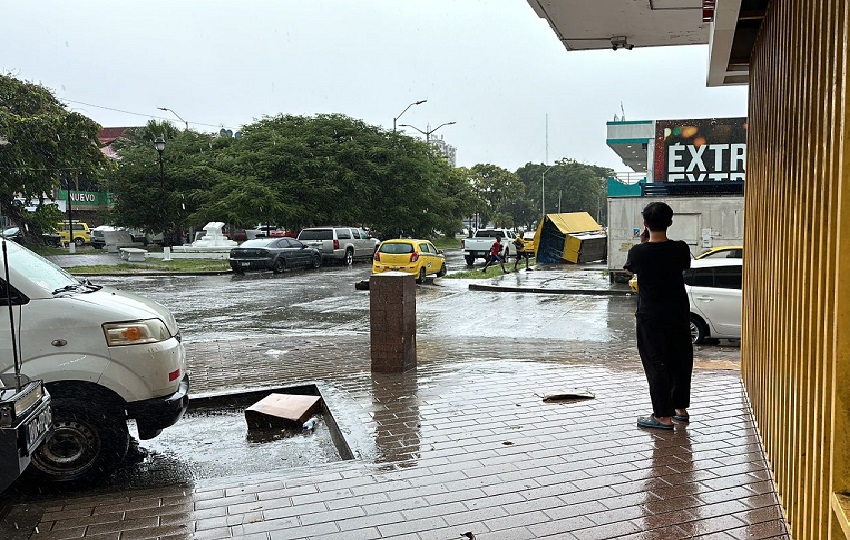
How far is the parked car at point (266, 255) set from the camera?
97.9 feet

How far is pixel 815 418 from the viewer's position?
315 cm

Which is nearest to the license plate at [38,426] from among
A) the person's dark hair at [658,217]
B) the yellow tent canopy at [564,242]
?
the person's dark hair at [658,217]

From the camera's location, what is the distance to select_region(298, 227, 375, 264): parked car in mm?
35656

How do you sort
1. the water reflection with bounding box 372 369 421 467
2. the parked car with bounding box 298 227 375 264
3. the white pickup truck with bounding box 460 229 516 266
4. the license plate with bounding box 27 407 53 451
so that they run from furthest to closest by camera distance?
the white pickup truck with bounding box 460 229 516 266 < the parked car with bounding box 298 227 375 264 < the water reflection with bounding box 372 369 421 467 < the license plate with bounding box 27 407 53 451

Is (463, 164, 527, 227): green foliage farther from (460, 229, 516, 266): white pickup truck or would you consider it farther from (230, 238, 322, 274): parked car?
(230, 238, 322, 274): parked car

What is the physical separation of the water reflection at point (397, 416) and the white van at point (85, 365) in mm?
1679

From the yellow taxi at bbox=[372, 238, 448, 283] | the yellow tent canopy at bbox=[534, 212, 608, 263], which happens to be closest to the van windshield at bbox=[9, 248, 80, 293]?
the yellow taxi at bbox=[372, 238, 448, 283]

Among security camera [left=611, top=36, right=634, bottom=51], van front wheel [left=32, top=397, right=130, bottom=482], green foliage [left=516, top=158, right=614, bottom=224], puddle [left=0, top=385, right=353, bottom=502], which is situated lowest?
puddle [left=0, top=385, right=353, bottom=502]

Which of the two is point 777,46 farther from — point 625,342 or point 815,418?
point 625,342

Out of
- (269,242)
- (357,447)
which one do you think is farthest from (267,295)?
(357,447)

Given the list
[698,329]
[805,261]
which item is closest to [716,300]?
[698,329]

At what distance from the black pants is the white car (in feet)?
21.1

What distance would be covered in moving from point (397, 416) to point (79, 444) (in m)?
2.57

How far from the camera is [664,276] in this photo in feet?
19.2
